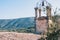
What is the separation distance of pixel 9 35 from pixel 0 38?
0.43 m

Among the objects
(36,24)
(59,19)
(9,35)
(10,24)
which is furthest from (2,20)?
(59,19)

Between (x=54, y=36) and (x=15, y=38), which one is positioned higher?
(x=54, y=36)

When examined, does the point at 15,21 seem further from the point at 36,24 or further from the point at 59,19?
the point at 59,19

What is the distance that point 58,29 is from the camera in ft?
13.8

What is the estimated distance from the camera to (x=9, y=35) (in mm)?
7426

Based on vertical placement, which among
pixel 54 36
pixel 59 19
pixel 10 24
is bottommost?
pixel 10 24

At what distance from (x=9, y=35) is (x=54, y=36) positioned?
11.6 ft

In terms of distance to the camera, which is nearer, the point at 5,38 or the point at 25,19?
the point at 5,38

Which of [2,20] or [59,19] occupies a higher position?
[59,19]

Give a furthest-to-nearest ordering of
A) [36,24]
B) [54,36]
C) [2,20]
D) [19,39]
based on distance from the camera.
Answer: [2,20] < [36,24] < [19,39] < [54,36]

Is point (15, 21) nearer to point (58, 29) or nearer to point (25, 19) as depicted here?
point (25, 19)

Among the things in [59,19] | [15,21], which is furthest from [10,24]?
[59,19]

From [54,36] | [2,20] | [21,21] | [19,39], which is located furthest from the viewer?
[2,20]

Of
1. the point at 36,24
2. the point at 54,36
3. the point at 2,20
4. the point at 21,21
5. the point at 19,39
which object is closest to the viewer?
the point at 54,36
